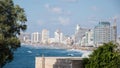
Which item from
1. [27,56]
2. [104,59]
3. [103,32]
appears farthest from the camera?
[103,32]

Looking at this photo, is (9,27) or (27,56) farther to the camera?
(27,56)

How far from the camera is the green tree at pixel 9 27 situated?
17.4m

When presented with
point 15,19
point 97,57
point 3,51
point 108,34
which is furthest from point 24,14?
point 108,34

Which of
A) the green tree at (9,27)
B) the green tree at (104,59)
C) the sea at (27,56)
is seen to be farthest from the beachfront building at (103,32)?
the green tree at (9,27)

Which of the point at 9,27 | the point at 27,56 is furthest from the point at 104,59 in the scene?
the point at 27,56

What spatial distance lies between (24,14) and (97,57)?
5637mm

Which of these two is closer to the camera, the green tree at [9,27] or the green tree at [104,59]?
the green tree at [9,27]

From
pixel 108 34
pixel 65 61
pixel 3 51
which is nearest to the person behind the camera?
pixel 3 51

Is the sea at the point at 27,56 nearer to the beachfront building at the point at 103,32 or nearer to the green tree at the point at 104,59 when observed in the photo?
the green tree at the point at 104,59

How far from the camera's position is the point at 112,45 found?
22766 millimetres

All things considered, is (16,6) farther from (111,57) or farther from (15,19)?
(111,57)

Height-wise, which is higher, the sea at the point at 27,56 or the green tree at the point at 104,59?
the green tree at the point at 104,59

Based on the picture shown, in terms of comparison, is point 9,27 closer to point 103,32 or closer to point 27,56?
point 27,56

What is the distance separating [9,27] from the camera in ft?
57.8
